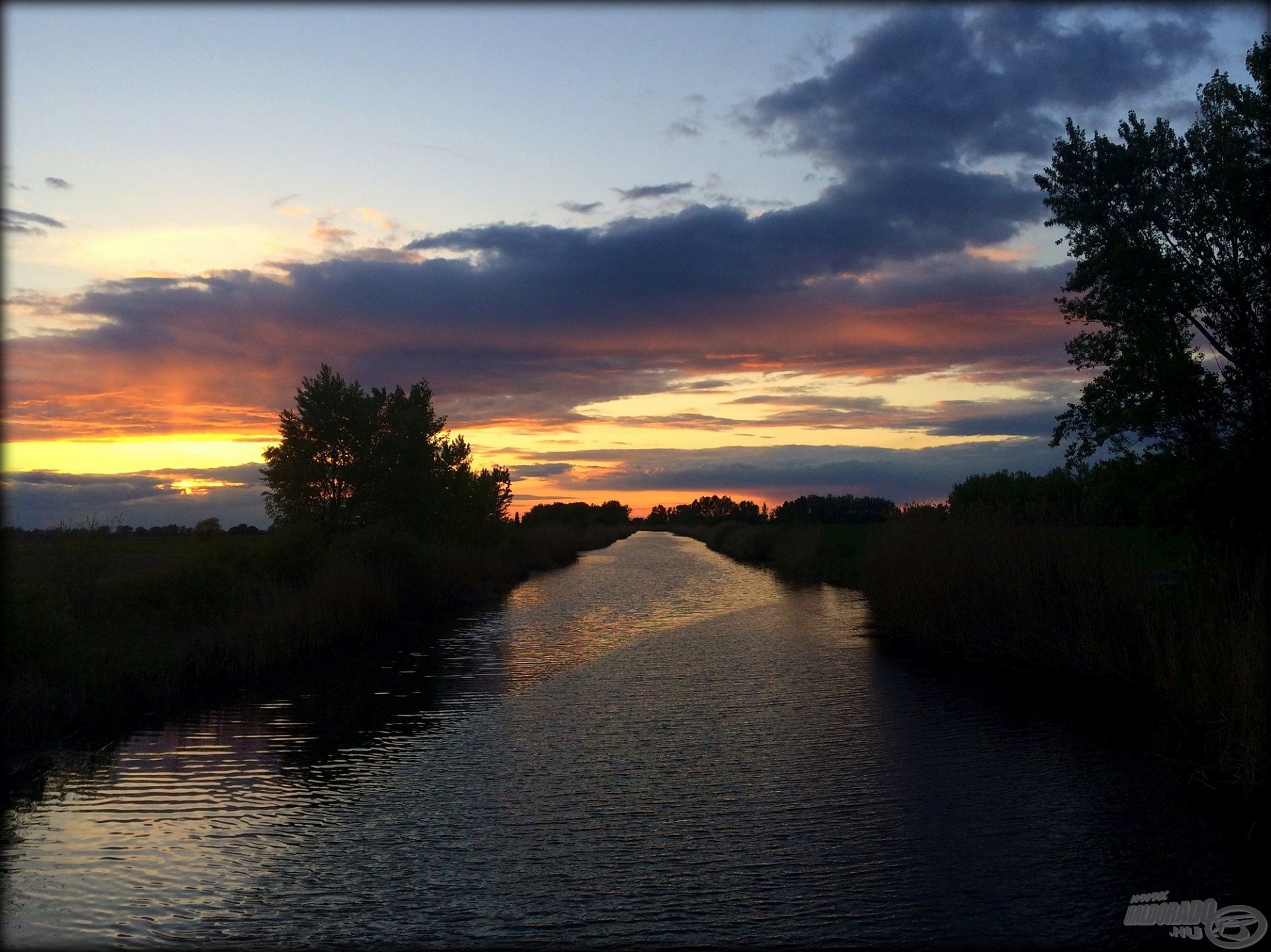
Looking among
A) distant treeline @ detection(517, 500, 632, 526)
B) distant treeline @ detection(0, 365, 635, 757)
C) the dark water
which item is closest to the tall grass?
the dark water

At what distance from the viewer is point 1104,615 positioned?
1475cm

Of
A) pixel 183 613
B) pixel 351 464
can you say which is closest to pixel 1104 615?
pixel 183 613

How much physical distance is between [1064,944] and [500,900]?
3975 mm

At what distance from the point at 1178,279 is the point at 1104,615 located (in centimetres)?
606

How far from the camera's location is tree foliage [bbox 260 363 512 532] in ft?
114

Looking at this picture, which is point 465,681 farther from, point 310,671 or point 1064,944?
point 1064,944

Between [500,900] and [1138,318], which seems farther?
[1138,318]

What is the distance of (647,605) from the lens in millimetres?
32062

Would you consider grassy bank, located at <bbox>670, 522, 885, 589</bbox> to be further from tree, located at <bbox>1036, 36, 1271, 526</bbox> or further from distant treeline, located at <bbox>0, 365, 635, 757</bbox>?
distant treeline, located at <bbox>0, 365, 635, 757</bbox>

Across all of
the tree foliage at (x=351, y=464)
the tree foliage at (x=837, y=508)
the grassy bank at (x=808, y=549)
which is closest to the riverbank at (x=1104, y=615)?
the grassy bank at (x=808, y=549)

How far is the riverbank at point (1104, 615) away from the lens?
32.0ft

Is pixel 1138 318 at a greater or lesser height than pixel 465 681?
greater

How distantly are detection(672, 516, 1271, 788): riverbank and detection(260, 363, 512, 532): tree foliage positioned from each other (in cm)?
1856

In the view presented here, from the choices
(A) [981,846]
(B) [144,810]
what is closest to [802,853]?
→ (A) [981,846]
